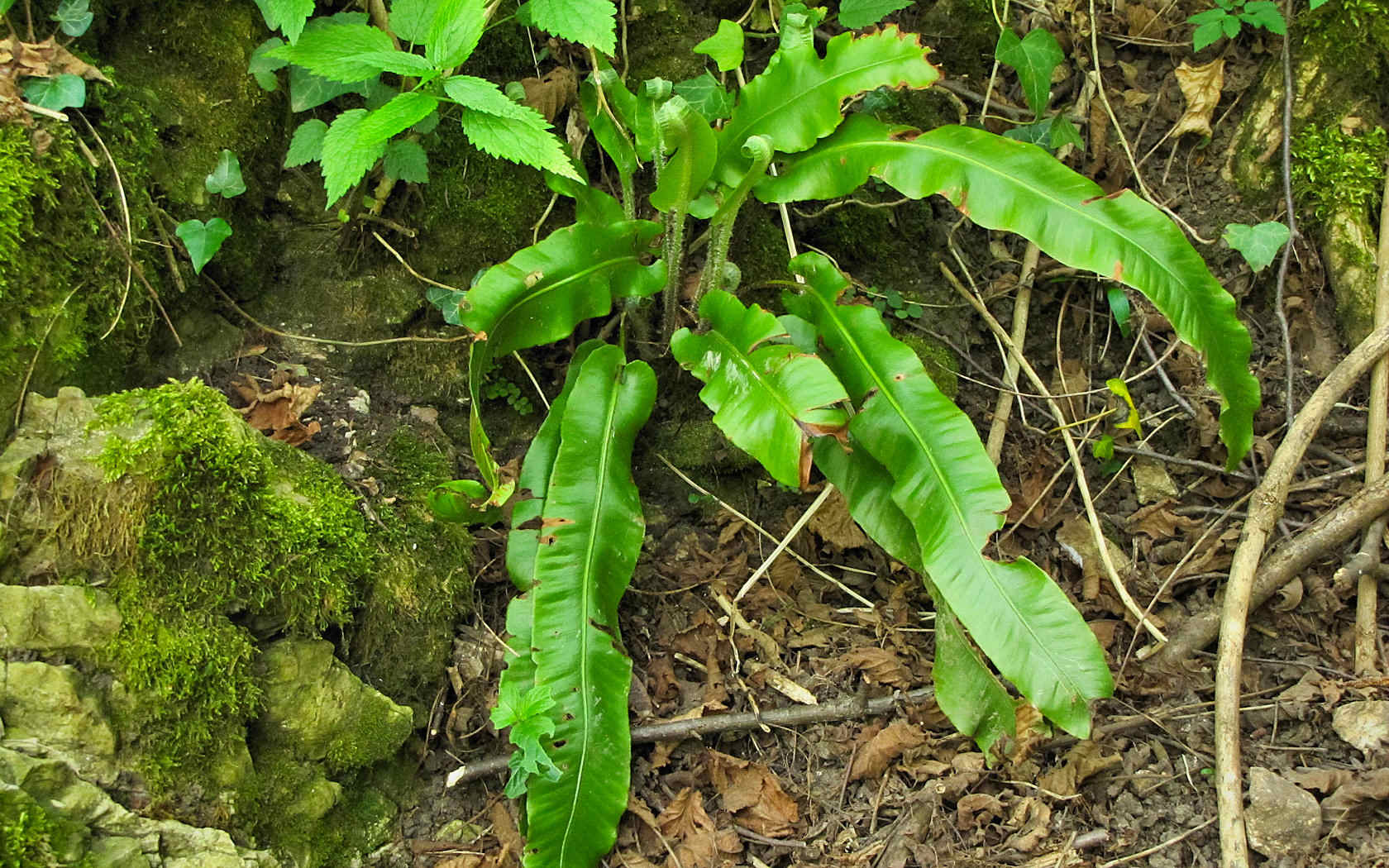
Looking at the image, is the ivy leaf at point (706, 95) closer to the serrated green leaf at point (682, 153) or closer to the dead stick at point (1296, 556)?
the serrated green leaf at point (682, 153)

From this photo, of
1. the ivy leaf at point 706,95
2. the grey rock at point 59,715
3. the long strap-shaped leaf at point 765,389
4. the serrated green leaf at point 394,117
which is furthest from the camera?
the ivy leaf at point 706,95

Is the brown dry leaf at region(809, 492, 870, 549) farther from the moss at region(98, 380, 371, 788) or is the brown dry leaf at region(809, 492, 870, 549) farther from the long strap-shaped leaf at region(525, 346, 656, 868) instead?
the moss at region(98, 380, 371, 788)

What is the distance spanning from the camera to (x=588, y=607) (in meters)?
2.22

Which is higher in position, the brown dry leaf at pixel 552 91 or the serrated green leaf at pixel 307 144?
the brown dry leaf at pixel 552 91

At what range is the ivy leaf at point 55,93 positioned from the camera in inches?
87.4

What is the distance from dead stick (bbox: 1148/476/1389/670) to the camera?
234 centimetres

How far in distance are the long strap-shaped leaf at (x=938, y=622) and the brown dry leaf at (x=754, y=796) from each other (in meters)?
0.42

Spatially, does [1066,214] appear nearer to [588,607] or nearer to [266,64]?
[588,607]

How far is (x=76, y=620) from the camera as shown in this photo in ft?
6.21

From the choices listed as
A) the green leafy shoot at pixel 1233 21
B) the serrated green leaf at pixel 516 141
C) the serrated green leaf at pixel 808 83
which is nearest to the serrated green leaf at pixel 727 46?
the serrated green leaf at pixel 808 83

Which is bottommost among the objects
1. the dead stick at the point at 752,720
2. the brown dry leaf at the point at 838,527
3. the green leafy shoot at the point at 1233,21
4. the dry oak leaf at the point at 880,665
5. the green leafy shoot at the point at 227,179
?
the dead stick at the point at 752,720

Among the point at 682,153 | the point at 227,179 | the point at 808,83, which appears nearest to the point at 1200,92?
the point at 808,83

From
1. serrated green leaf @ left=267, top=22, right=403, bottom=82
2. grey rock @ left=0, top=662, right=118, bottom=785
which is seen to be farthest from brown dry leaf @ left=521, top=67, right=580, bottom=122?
grey rock @ left=0, top=662, right=118, bottom=785

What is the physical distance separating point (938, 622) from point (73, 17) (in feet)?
8.10
